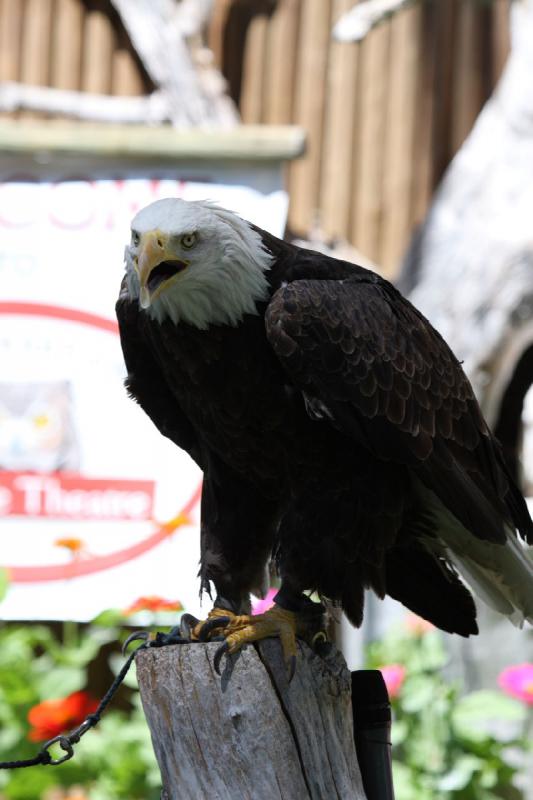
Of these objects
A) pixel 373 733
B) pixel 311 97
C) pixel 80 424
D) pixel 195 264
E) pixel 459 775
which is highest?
pixel 311 97

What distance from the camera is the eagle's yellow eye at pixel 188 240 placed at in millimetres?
2721

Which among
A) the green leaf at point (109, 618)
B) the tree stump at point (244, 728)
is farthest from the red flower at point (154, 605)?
the tree stump at point (244, 728)

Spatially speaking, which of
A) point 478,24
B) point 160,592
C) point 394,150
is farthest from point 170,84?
point 160,592

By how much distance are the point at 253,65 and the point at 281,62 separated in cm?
13

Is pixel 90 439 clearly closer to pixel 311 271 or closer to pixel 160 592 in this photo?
pixel 160 592

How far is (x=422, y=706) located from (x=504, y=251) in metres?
1.92

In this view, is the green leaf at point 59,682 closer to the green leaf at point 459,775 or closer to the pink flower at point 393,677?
the pink flower at point 393,677

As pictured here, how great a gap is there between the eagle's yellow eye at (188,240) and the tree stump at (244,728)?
2.87 ft

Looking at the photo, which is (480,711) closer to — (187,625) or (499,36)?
(187,625)

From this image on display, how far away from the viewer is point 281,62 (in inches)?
225

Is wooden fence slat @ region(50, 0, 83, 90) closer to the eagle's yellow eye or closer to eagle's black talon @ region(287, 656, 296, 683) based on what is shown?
the eagle's yellow eye

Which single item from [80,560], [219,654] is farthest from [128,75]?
[219,654]

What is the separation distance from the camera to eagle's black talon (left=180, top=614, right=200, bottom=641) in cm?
278

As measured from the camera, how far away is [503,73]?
5.66m
